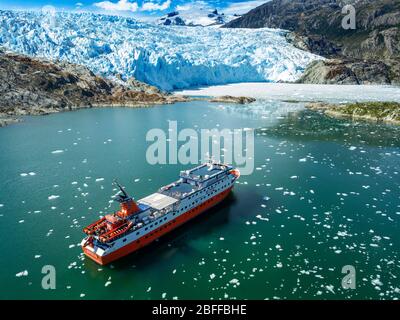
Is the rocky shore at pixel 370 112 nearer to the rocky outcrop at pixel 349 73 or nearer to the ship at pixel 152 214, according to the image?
the ship at pixel 152 214

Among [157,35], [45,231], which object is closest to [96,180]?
[45,231]

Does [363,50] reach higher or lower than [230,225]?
higher

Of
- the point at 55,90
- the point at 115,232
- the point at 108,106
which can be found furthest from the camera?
the point at 108,106

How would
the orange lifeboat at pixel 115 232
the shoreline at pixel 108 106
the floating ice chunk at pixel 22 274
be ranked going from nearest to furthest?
the floating ice chunk at pixel 22 274, the orange lifeboat at pixel 115 232, the shoreline at pixel 108 106

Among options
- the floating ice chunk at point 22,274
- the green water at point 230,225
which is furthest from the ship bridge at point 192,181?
the floating ice chunk at point 22,274

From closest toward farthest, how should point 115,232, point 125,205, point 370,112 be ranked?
point 115,232 → point 125,205 → point 370,112

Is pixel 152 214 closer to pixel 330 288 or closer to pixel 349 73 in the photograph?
pixel 330 288

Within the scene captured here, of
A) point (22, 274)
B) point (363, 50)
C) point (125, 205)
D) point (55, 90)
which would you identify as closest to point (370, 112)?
point (125, 205)

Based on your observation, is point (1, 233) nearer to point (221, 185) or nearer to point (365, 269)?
point (221, 185)
